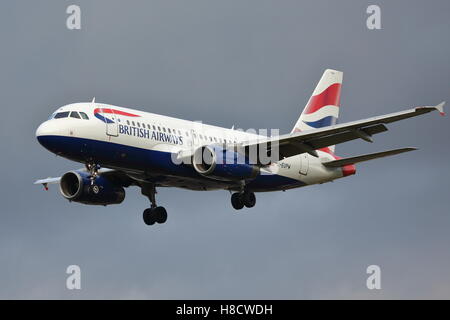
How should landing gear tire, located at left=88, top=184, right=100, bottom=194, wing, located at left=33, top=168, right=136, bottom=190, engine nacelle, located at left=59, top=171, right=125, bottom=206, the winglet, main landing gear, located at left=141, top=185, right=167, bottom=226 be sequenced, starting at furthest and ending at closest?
main landing gear, located at left=141, top=185, right=167, bottom=226, wing, located at left=33, top=168, right=136, bottom=190, engine nacelle, located at left=59, top=171, right=125, bottom=206, landing gear tire, located at left=88, top=184, right=100, bottom=194, the winglet

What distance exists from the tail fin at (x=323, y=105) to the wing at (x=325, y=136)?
333 inches

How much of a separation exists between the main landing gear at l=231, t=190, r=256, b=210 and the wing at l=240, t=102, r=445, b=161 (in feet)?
11.7

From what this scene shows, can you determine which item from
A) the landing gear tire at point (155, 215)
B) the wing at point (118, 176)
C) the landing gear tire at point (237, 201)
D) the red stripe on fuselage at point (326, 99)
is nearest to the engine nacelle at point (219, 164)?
the landing gear tire at point (237, 201)

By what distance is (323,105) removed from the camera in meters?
73.2

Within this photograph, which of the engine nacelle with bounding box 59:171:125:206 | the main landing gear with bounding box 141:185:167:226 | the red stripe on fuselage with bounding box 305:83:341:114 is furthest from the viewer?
the red stripe on fuselage with bounding box 305:83:341:114

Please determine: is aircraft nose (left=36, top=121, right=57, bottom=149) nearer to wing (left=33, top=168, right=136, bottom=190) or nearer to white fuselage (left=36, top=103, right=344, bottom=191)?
white fuselage (left=36, top=103, right=344, bottom=191)

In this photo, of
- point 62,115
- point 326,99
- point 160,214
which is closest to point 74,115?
point 62,115

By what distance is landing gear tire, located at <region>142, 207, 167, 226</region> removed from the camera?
66.7 m

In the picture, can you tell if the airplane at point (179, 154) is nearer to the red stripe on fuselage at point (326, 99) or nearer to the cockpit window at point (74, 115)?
the cockpit window at point (74, 115)

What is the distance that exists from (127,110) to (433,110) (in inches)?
658

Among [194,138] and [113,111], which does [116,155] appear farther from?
[194,138]

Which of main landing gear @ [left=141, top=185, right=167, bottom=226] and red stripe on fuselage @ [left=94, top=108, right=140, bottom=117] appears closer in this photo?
red stripe on fuselage @ [left=94, top=108, right=140, bottom=117]

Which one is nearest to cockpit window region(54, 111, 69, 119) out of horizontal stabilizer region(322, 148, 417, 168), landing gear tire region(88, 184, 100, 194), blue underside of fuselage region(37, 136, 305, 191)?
blue underside of fuselage region(37, 136, 305, 191)

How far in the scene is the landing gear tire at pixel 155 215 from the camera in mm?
66688
